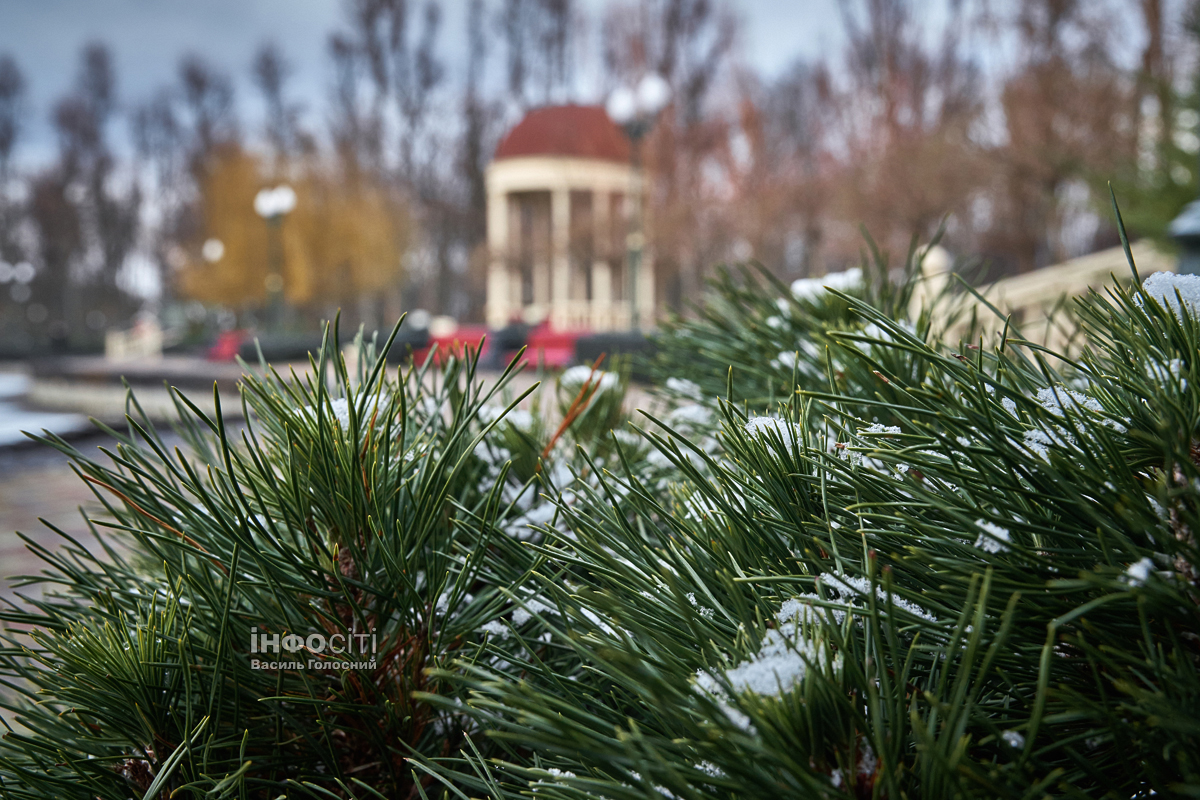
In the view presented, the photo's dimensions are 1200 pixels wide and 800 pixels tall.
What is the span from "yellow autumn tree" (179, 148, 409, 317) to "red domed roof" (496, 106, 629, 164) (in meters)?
8.35

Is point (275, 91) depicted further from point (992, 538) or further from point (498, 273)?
point (992, 538)

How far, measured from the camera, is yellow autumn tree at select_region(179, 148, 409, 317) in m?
31.6

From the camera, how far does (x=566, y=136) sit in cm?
2698

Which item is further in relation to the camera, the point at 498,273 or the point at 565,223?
the point at 498,273

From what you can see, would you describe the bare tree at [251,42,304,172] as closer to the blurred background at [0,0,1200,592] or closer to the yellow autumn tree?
the blurred background at [0,0,1200,592]

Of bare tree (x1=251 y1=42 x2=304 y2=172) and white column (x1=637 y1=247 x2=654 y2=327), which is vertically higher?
bare tree (x1=251 y1=42 x2=304 y2=172)

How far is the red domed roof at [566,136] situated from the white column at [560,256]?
143cm

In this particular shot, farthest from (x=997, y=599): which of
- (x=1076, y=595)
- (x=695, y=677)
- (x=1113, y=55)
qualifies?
(x=1113, y=55)

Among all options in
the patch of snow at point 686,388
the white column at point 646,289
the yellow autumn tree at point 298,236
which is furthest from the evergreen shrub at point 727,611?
the yellow autumn tree at point 298,236

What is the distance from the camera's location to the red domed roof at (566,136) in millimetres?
26609

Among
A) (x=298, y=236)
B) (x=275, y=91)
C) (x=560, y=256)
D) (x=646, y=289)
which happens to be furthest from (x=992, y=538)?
(x=275, y=91)

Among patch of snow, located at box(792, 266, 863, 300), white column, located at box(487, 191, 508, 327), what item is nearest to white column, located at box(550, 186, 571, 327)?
white column, located at box(487, 191, 508, 327)

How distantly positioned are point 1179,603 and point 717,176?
23.1 metres

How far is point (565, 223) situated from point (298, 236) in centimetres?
1234
